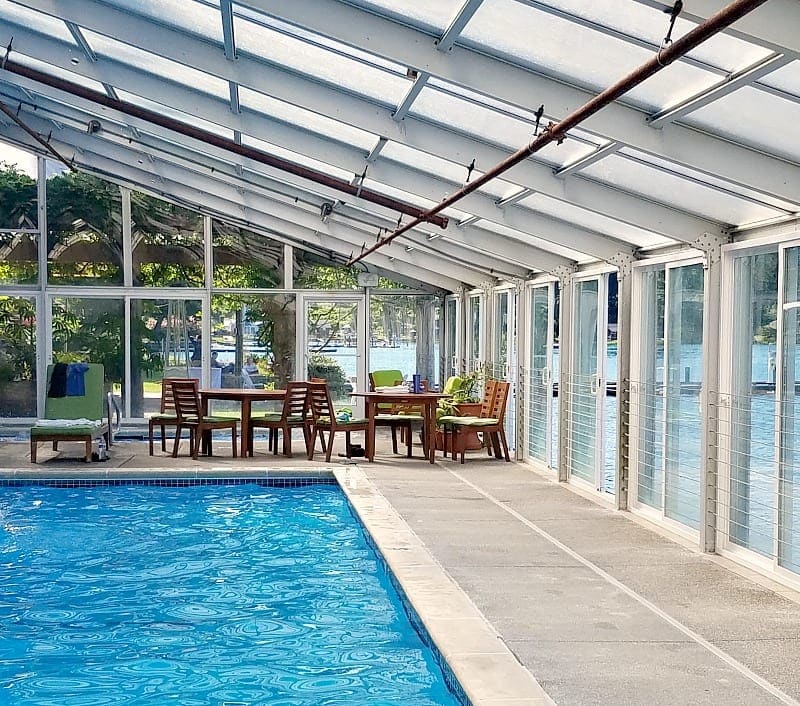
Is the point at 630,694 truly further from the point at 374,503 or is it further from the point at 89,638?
the point at 374,503

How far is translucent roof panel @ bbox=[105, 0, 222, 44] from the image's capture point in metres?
6.11

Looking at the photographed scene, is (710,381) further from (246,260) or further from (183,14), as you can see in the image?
(246,260)

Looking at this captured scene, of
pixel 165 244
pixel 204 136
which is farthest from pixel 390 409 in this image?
pixel 204 136

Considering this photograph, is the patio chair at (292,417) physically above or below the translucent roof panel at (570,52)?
below

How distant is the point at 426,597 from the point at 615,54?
280 centimetres

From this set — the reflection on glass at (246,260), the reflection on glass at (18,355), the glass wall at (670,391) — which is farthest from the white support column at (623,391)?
the reflection on glass at (18,355)

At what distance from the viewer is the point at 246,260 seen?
15.9 m

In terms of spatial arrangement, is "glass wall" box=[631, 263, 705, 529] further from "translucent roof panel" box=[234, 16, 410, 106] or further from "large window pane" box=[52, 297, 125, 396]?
"large window pane" box=[52, 297, 125, 396]

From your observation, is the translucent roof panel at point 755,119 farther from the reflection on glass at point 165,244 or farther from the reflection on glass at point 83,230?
the reflection on glass at point 83,230

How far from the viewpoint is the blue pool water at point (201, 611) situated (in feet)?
16.0

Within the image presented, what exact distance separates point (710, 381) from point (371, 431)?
17.9 ft

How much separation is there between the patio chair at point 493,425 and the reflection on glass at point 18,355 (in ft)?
22.5

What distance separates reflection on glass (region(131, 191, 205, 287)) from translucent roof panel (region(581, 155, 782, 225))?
388 inches

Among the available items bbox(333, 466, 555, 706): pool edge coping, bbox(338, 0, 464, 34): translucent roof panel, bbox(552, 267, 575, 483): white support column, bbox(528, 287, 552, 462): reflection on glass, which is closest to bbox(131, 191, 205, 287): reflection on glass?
bbox(528, 287, 552, 462): reflection on glass
